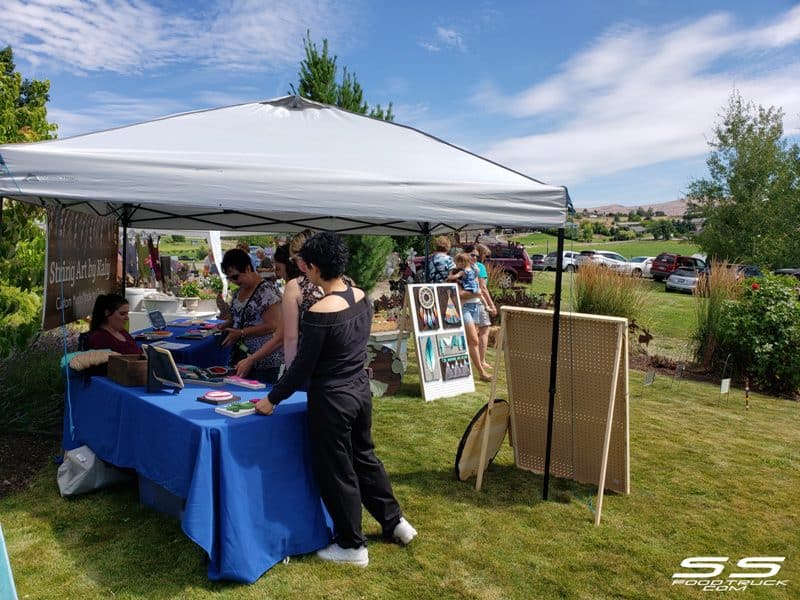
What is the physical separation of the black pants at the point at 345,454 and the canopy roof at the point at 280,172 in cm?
100

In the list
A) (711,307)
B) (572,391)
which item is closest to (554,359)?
(572,391)

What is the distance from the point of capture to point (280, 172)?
3191mm

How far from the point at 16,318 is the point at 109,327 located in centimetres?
224

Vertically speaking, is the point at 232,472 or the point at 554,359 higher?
the point at 554,359

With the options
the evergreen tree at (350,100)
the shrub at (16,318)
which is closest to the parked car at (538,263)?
the evergreen tree at (350,100)

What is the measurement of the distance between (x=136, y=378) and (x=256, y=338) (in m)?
0.87

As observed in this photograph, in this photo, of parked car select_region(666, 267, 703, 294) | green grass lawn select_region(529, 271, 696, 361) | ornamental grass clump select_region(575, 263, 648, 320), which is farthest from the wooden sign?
parked car select_region(666, 267, 703, 294)

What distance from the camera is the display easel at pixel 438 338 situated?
20.6 ft

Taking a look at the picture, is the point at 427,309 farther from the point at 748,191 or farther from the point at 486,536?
the point at 748,191

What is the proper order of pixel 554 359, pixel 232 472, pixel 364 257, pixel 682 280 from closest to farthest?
pixel 232 472 < pixel 554 359 < pixel 364 257 < pixel 682 280

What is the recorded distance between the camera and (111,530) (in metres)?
3.24

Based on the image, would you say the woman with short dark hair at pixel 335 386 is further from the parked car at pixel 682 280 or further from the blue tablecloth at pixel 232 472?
the parked car at pixel 682 280

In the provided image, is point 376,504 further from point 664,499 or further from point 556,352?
point 664,499

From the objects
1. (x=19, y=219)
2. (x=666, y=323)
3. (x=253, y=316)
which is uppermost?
(x=19, y=219)
